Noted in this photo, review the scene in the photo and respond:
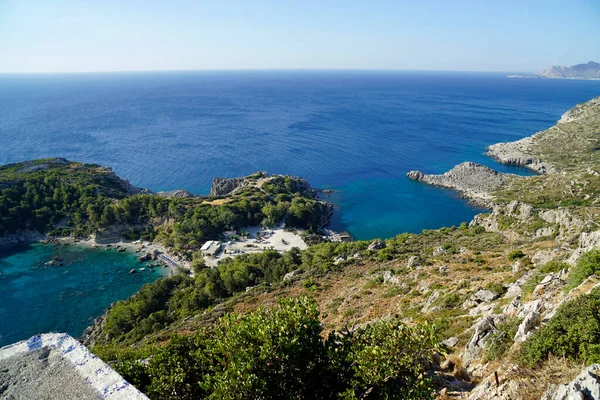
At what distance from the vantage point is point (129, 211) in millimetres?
65188

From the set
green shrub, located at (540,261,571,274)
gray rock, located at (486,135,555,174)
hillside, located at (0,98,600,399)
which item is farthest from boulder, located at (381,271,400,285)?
gray rock, located at (486,135,555,174)

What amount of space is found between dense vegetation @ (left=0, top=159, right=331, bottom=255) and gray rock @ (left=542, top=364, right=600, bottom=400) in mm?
56442

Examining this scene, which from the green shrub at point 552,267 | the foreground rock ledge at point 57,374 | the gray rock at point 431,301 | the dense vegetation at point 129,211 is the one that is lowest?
the dense vegetation at point 129,211

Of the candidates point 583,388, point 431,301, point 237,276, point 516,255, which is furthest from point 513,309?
point 237,276

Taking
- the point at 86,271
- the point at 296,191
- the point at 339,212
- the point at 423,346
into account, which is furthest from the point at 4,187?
the point at 423,346

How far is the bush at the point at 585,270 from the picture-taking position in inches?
545

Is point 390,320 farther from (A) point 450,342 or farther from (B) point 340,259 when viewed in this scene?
(B) point 340,259

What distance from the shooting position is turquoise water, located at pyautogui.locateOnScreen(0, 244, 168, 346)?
43.0 metres

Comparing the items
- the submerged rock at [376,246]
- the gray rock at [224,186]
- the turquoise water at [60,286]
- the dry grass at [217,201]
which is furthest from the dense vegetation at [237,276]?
the gray rock at [224,186]

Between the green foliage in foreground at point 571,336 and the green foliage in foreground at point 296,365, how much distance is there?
3356 millimetres

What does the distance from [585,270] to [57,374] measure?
795 inches

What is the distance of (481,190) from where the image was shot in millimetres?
82000

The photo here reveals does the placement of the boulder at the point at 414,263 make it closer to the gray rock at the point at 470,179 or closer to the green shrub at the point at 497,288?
the green shrub at the point at 497,288

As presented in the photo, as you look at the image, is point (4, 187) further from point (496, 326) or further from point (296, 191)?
point (496, 326)
